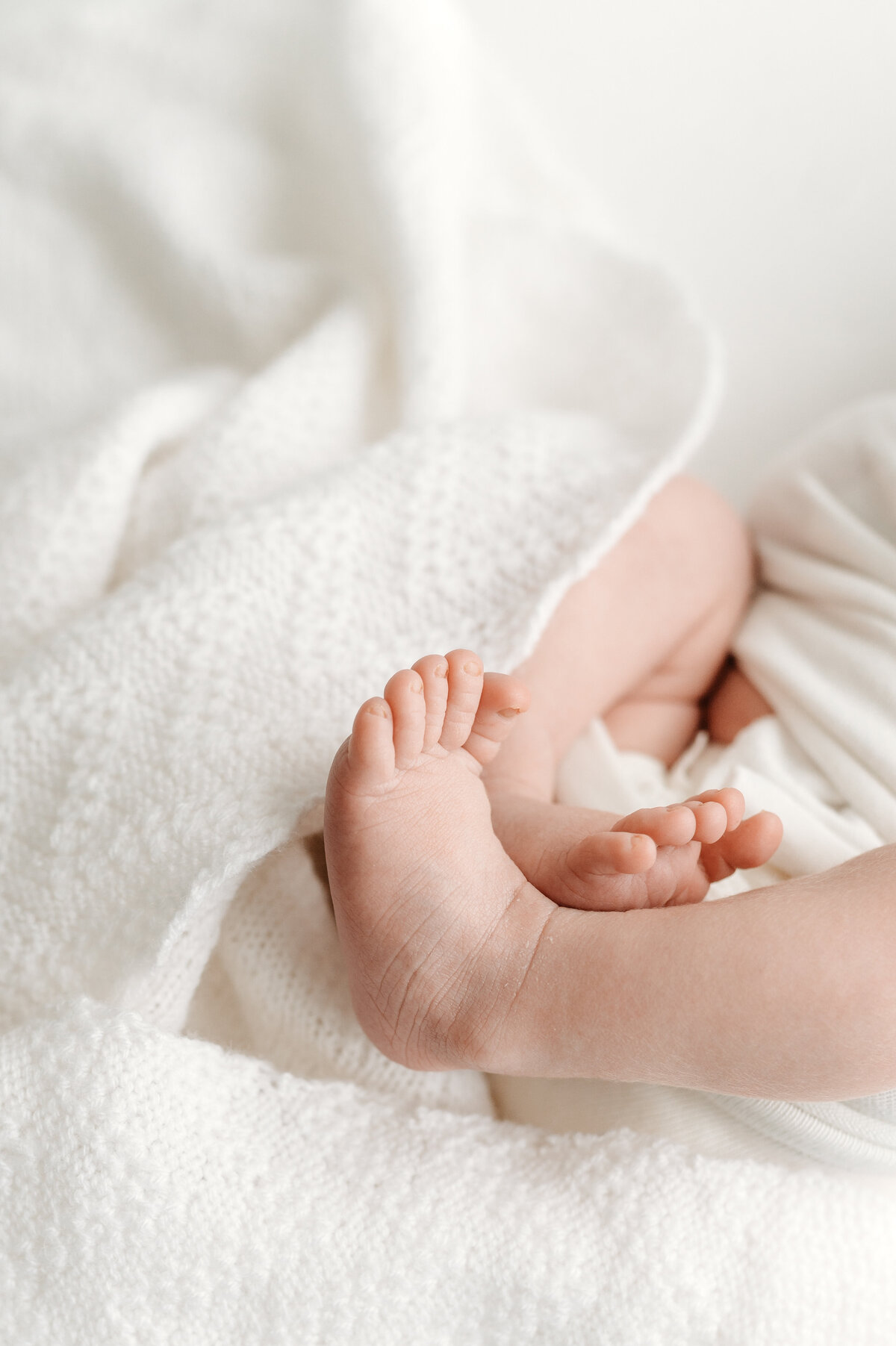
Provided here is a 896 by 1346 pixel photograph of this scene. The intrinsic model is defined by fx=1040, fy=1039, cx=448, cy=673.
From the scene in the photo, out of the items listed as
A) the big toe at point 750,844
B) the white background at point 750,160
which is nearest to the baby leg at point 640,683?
the big toe at point 750,844

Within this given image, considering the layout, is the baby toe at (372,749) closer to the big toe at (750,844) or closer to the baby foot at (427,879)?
the baby foot at (427,879)

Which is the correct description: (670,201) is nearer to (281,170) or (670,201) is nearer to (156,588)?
(281,170)

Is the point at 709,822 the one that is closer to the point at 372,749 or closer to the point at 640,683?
the point at 372,749

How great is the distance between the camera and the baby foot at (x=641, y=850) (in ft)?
1.81

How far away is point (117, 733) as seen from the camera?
0.68 meters

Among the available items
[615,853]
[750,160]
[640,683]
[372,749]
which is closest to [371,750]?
[372,749]

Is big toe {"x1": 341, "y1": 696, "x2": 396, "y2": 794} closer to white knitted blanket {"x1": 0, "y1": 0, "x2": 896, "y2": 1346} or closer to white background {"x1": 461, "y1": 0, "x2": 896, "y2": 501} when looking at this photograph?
white knitted blanket {"x1": 0, "y1": 0, "x2": 896, "y2": 1346}

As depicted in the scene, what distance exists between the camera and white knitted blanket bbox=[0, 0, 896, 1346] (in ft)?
1.95

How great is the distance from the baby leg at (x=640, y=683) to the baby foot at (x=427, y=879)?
47 millimetres

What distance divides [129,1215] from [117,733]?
0.29m

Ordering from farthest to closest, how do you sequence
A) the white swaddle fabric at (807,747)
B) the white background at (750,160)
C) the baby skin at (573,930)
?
the white background at (750,160) → the white swaddle fabric at (807,747) → the baby skin at (573,930)

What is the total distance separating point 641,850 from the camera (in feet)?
1.76

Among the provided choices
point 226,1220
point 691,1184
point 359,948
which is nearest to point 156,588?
point 359,948

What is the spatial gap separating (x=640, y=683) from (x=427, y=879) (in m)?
0.35
